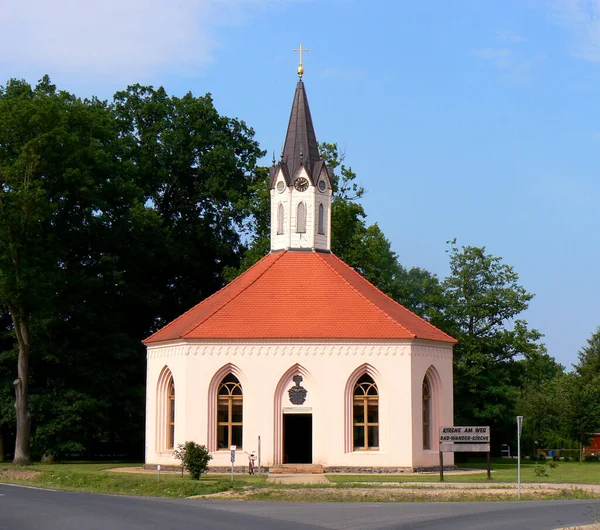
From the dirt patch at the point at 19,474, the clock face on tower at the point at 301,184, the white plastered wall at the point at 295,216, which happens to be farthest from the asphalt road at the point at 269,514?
the clock face on tower at the point at 301,184

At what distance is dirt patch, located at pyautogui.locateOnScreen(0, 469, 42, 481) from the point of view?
119 feet

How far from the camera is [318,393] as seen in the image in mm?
38812

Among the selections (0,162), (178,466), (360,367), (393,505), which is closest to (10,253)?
(0,162)

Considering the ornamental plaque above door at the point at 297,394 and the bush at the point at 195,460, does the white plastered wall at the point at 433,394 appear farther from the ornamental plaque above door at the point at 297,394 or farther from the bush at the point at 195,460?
the bush at the point at 195,460

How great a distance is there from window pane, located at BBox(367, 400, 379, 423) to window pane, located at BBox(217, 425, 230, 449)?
18.3ft

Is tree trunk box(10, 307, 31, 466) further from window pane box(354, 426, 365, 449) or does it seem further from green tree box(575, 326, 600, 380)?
green tree box(575, 326, 600, 380)

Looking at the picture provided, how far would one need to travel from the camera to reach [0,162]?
4278 cm

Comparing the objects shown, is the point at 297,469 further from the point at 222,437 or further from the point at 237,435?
the point at 222,437

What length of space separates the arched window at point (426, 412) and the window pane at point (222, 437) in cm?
792

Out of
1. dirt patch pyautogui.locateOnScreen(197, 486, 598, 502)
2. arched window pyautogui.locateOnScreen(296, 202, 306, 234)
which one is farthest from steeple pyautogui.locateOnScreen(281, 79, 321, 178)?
dirt patch pyautogui.locateOnScreen(197, 486, 598, 502)

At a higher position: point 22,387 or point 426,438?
point 22,387

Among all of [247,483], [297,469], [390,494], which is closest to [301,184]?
[297,469]

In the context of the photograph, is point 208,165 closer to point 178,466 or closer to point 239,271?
point 239,271

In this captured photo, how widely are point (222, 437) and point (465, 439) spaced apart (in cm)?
962
